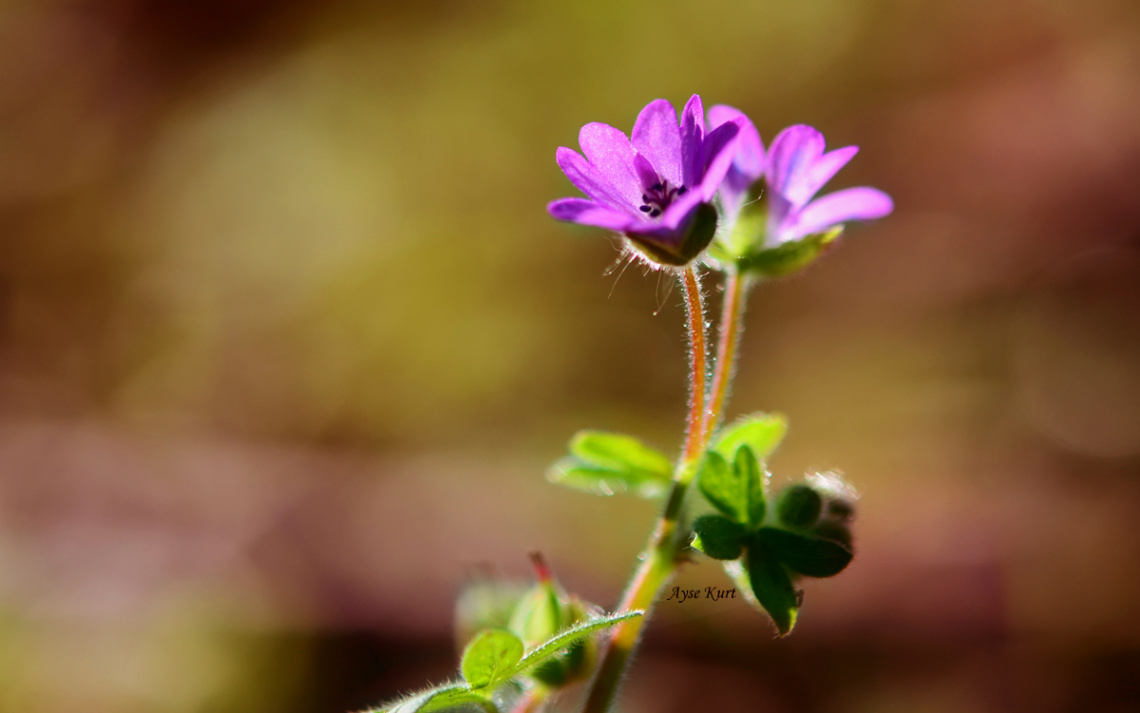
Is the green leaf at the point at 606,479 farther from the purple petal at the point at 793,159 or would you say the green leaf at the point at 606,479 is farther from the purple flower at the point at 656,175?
the purple petal at the point at 793,159

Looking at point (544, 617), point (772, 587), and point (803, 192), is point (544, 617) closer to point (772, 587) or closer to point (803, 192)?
point (772, 587)

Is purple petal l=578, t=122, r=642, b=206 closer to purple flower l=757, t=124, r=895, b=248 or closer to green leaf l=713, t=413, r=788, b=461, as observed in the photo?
purple flower l=757, t=124, r=895, b=248

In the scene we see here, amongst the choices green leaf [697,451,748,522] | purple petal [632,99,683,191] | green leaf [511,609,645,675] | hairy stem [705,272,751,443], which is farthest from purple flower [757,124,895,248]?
green leaf [511,609,645,675]

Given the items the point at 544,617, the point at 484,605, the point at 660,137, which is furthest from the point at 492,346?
the point at 660,137

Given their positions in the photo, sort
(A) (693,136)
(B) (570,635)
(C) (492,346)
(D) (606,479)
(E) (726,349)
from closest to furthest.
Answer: (B) (570,635)
(A) (693,136)
(E) (726,349)
(D) (606,479)
(C) (492,346)

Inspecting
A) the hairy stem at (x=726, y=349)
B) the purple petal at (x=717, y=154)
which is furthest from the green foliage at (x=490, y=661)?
the purple petal at (x=717, y=154)

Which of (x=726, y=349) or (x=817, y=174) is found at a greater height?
(x=817, y=174)

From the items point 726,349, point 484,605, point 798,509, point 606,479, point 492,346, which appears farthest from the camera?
point 492,346

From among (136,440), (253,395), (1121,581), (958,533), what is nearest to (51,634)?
(136,440)
